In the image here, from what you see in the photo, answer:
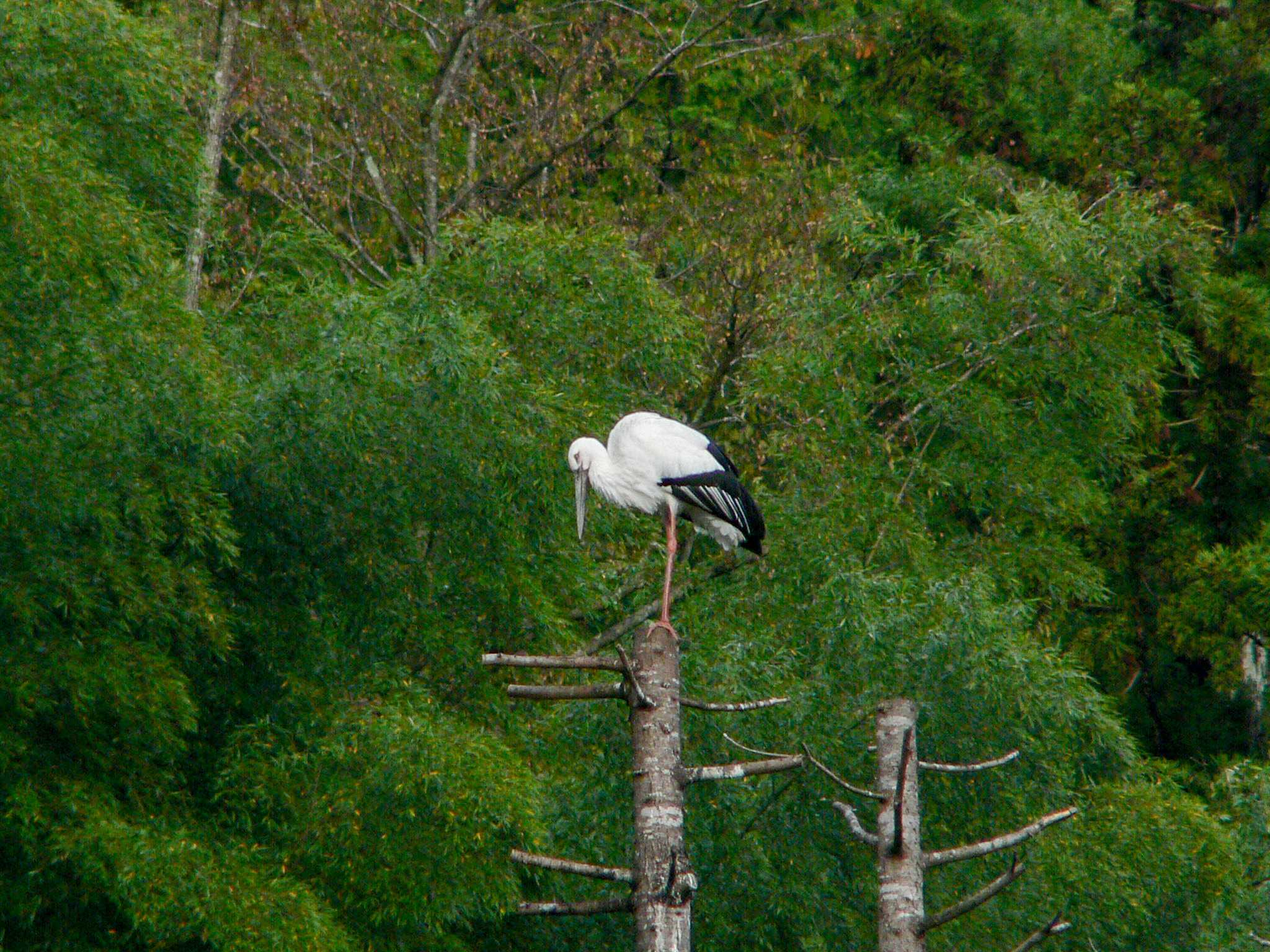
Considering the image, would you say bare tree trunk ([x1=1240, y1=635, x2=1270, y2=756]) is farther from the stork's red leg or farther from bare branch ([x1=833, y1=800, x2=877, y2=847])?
bare branch ([x1=833, y1=800, x2=877, y2=847])

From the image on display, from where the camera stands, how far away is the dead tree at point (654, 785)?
6012 millimetres

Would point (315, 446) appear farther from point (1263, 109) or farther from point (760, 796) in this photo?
point (1263, 109)

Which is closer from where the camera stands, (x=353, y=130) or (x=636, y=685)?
(x=636, y=685)

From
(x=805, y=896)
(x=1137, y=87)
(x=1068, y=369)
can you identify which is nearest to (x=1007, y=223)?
(x=1068, y=369)

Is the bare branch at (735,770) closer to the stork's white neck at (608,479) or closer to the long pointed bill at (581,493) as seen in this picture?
the stork's white neck at (608,479)

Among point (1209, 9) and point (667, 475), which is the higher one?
point (1209, 9)

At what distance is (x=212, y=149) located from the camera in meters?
16.2

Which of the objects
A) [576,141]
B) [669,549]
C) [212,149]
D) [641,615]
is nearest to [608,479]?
[669,549]

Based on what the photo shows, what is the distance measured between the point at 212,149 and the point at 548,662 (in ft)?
37.1

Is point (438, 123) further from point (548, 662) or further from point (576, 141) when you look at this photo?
point (548, 662)

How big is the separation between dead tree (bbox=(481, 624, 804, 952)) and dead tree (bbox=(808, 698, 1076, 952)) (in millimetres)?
416

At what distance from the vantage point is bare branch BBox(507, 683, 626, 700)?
6.02 metres

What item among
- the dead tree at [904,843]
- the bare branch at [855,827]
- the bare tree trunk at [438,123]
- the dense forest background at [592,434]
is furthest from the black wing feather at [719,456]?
the bare tree trunk at [438,123]

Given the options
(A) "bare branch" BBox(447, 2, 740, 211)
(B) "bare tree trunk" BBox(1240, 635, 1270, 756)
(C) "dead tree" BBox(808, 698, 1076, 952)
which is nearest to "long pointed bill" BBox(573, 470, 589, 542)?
(C) "dead tree" BBox(808, 698, 1076, 952)
